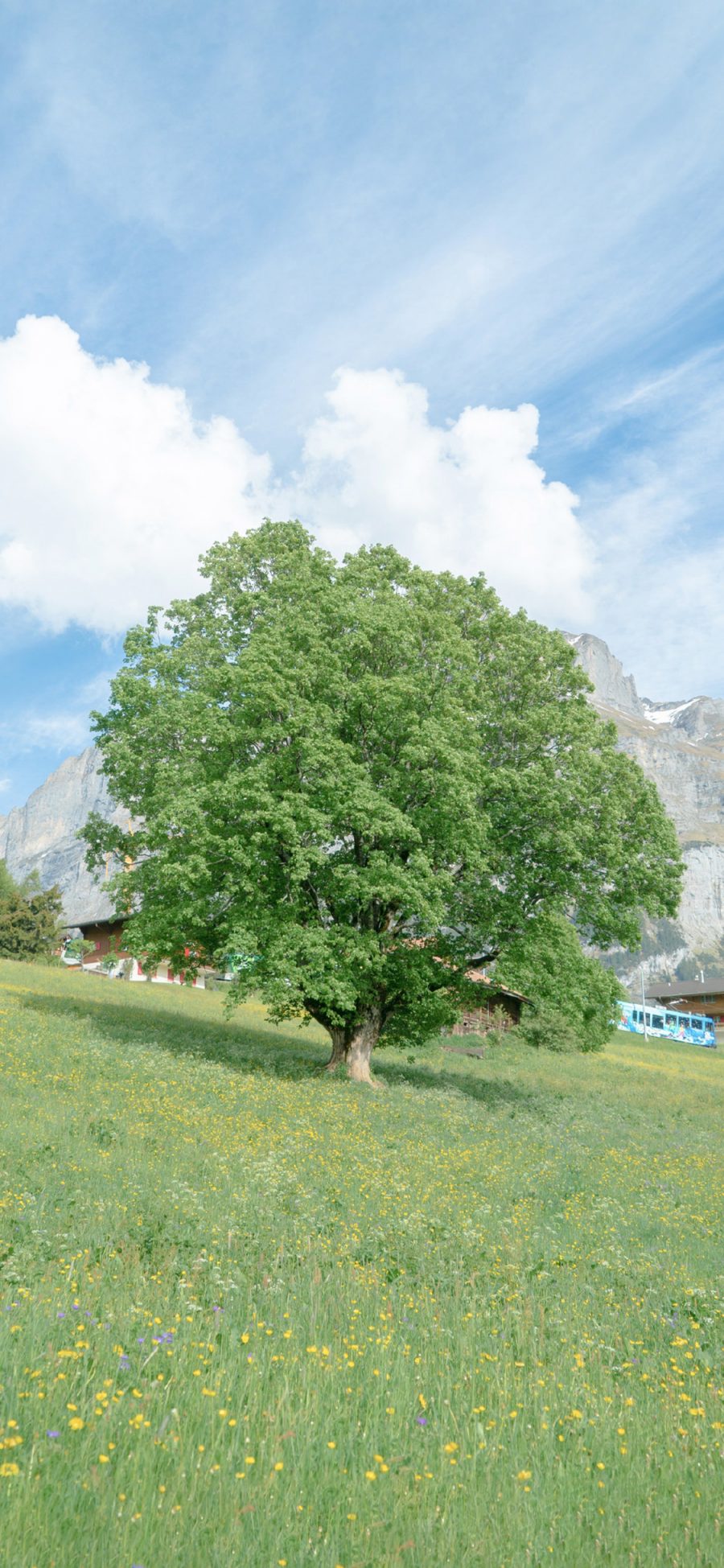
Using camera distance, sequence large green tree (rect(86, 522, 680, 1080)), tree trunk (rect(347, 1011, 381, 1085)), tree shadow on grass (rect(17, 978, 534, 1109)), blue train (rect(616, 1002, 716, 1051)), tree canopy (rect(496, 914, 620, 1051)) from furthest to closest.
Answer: blue train (rect(616, 1002, 716, 1051)), tree trunk (rect(347, 1011, 381, 1085)), tree shadow on grass (rect(17, 978, 534, 1109)), tree canopy (rect(496, 914, 620, 1051)), large green tree (rect(86, 522, 680, 1080))

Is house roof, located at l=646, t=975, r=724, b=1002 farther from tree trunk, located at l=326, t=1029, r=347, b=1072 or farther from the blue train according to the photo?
tree trunk, located at l=326, t=1029, r=347, b=1072

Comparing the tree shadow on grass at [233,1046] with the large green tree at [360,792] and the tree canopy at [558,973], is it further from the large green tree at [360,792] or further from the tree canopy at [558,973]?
the tree canopy at [558,973]

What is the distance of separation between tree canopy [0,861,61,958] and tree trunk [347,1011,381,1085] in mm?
42715

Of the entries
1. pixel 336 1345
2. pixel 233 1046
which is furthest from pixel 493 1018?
pixel 336 1345

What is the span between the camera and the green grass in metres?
5.10

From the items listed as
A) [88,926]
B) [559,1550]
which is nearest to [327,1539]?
[559,1550]

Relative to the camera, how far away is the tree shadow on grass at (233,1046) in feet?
95.0

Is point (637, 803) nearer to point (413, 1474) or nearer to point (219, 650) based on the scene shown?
point (219, 650)

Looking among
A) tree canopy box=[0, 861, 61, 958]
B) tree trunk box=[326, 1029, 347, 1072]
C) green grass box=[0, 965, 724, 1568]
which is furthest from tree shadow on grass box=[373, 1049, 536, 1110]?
Answer: tree canopy box=[0, 861, 61, 958]

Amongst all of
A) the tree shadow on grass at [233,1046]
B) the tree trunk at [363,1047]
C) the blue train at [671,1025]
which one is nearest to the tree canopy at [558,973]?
the tree shadow on grass at [233,1046]

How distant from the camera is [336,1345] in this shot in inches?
312

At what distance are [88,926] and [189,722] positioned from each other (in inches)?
2463

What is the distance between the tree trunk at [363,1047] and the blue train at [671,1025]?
266ft

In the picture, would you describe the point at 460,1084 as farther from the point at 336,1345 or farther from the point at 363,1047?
the point at 336,1345
